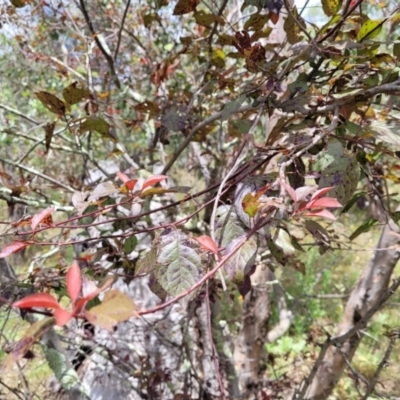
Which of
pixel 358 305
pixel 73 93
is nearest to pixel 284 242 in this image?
pixel 73 93

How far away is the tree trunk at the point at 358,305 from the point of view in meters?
1.41

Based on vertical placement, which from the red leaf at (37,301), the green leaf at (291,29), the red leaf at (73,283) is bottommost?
the red leaf at (37,301)

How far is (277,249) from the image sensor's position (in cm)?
67

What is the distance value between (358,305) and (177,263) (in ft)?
4.05

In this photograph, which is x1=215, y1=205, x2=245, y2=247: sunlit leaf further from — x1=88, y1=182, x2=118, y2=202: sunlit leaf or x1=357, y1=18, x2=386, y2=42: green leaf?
x1=357, y1=18, x2=386, y2=42: green leaf

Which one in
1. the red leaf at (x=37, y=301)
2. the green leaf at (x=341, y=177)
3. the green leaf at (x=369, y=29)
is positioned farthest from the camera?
the green leaf at (x=369, y=29)

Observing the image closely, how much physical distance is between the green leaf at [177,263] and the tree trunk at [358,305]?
1.09 m

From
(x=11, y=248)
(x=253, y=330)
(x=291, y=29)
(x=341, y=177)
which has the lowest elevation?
(x=253, y=330)

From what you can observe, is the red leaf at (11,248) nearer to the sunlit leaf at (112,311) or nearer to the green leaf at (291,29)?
the sunlit leaf at (112,311)

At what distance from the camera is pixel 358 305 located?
4.87 ft

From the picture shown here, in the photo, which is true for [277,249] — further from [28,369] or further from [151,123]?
[28,369]

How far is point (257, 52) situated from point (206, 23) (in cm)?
25

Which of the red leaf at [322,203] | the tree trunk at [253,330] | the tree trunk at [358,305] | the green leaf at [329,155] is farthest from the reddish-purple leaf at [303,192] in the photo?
the tree trunk at [253,330]

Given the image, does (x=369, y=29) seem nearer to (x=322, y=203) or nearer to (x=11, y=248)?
(x=322, y=203)
